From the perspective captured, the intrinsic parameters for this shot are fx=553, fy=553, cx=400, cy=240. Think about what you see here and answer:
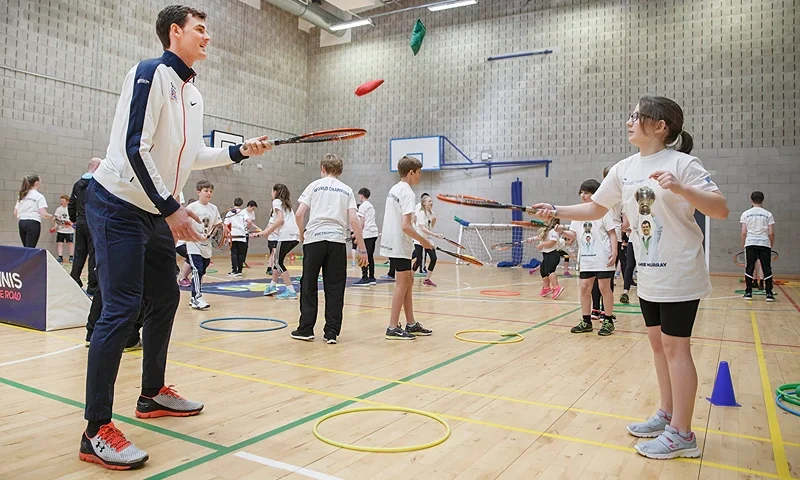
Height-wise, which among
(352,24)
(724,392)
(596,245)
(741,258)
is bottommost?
(724,392)

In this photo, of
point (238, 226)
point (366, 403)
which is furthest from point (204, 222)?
point (238, 226)

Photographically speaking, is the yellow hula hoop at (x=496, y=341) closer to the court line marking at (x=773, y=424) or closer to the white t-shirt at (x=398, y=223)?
the white t-shirt at (x=398, y=223)

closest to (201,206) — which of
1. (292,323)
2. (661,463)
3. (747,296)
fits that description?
(292,323)

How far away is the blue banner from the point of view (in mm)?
5637

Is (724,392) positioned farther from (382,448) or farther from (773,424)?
(382,448)

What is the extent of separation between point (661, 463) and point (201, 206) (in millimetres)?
6696

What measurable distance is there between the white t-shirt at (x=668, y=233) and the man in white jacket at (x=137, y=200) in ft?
7.25

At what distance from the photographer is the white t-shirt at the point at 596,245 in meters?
6.02

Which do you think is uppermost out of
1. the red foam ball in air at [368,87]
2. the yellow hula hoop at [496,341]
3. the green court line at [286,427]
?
the red foam ball in air at [368,87]

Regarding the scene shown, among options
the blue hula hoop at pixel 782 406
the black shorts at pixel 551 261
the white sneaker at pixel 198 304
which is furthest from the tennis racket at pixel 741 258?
the white sneaker at pixel 198 304

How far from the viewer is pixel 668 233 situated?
273 cm

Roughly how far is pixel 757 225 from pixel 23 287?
10929 millimetres

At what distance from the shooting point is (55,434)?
2.85 m

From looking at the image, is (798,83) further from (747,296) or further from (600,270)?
(600,270)
